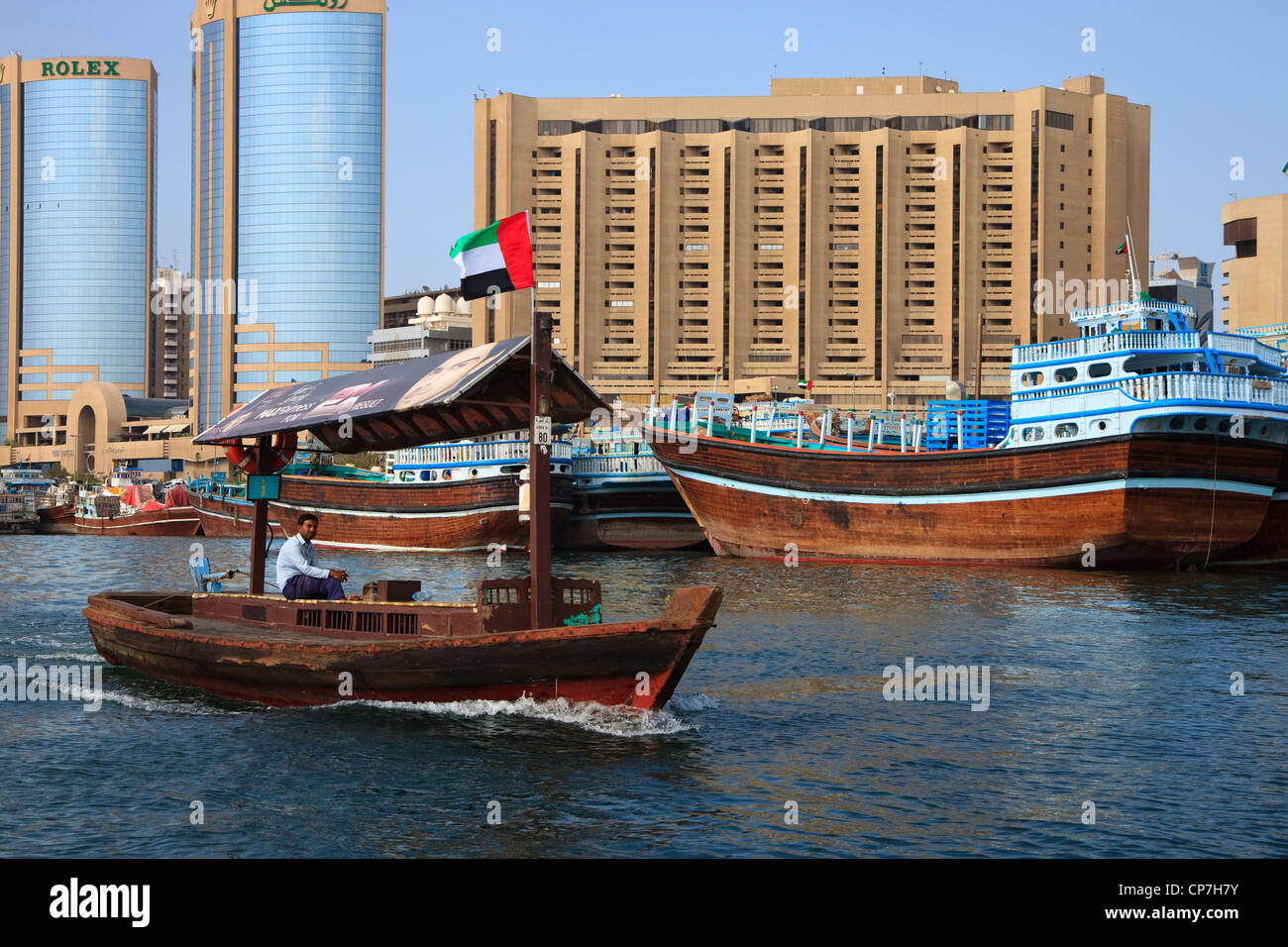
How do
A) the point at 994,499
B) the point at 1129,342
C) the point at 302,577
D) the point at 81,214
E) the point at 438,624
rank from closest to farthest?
the point at 438,624 → the point at 302,577 → the point at 1129,342 → the point at 994,499 → the point at 81,214

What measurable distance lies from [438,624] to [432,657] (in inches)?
46.3

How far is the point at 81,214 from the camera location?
193000 mm

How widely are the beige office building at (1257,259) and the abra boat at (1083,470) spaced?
62669mm

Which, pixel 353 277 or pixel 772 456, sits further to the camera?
pixel 353 277

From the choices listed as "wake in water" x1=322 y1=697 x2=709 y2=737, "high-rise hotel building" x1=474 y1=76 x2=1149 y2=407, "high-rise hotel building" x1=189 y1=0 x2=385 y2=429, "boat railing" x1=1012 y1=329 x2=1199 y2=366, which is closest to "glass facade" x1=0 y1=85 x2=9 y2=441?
"high-rise hotel building" x1=189 y1=0 x2=385 y2=429

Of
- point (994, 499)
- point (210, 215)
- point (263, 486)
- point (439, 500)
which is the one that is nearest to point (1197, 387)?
point (994, 499)

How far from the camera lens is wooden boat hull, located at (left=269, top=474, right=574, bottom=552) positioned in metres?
61.4

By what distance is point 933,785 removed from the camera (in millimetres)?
14758

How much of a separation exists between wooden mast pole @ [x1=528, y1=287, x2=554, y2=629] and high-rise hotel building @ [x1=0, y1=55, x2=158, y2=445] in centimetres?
19489

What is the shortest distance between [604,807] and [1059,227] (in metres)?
138

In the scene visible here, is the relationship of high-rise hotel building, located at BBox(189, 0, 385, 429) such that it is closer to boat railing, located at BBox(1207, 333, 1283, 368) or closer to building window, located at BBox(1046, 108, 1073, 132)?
building window, located at BBox(1046, 108, 1073, 132)

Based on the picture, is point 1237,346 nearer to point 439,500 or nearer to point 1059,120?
point 439,500
